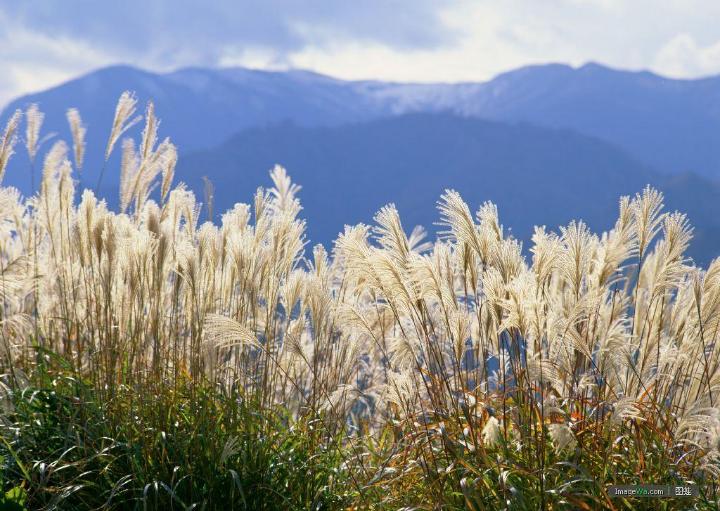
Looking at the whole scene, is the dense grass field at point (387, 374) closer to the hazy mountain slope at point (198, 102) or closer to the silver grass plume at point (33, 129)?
the silver grass plume at point (33, 129)

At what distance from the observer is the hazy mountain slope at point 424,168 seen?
150 meters

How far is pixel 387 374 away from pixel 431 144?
6808 inches

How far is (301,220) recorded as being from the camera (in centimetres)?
313

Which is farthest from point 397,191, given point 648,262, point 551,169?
point 648,262

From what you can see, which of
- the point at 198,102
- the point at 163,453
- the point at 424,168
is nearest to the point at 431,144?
the point at 424,168

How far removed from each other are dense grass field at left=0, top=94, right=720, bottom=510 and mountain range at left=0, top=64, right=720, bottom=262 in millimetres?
132559

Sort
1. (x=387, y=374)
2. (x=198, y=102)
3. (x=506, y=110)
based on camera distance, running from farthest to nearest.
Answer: (x=506, y=110), (x=198, y=102), (x=387, y=374)

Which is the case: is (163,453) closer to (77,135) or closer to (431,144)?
(77,135)

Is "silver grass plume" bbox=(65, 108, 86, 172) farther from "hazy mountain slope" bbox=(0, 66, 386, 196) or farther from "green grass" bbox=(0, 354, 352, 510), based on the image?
"hazy mountain slope" bbox=(0, 66, 386, 196)

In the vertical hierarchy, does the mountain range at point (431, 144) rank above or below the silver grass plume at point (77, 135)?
above

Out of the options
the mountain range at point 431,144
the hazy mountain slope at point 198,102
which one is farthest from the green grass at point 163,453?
the hazy mountain slope at point 198,102

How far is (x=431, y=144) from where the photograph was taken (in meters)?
173

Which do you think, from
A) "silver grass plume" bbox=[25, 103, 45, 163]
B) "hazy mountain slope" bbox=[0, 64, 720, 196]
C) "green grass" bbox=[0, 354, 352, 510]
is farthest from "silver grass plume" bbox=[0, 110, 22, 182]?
"hazy mountain slope" bbox=[0, 64, 720, 196]

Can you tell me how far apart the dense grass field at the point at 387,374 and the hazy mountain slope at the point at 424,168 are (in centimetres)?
13690
